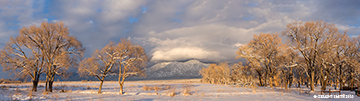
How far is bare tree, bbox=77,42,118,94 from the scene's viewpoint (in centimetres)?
2519

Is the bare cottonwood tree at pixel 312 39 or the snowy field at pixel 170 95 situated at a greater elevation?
the bare cottonwood tree at pixel 312 39

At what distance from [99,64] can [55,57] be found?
747cm

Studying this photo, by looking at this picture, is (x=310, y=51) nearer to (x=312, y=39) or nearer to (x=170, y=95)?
(x=312, y=39)

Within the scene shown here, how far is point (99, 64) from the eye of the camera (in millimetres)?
26219

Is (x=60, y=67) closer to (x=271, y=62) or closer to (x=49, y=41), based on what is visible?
(x=49, y=41)

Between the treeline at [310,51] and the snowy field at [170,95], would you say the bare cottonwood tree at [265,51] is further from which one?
the snowy field at [170,95]

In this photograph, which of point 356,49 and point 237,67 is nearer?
point 356,49

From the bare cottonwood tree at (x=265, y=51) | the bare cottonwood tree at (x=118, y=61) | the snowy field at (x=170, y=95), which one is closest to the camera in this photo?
the snowy field at (x=170, y=95)

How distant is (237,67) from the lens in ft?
→ 167

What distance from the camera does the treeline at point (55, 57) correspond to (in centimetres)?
2605

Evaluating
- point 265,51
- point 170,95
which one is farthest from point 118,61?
point 265,51

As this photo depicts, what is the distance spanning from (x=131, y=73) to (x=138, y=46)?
4.37m

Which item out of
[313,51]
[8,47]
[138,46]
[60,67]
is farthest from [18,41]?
[313,51]

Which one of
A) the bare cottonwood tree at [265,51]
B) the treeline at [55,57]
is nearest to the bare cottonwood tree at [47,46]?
A: the treeline at [55,57]
